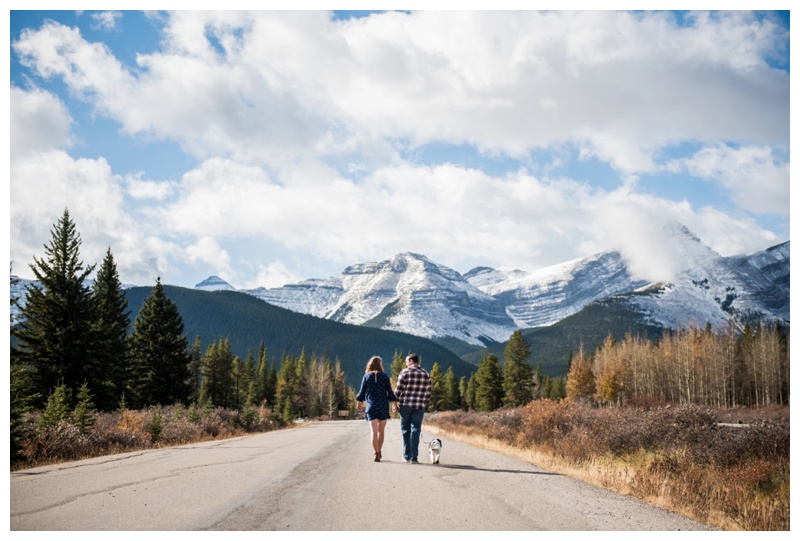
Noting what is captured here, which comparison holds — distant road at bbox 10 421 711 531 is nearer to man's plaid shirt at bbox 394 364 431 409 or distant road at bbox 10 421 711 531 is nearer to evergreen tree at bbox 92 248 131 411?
man's plaid shirt at bbox 394 364 431 409

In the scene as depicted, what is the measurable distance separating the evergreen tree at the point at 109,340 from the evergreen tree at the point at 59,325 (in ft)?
1.65

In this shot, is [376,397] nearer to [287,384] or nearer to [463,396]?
[287,384]

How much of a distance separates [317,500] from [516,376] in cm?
7092

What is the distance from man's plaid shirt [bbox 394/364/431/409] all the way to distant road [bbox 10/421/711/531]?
1.37 meters

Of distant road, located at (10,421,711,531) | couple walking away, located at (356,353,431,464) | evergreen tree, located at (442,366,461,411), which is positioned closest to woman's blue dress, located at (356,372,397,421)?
couple walking away, located at (356,353,431,464)

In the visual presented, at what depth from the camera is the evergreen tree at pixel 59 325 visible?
30.2 m

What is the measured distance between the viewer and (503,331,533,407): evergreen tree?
75.1 m

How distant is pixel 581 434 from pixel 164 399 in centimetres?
3604

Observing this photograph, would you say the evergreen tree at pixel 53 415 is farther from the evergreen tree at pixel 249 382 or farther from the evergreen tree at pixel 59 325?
the evergreen tree at pixel 249 382

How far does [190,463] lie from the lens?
11836 mm

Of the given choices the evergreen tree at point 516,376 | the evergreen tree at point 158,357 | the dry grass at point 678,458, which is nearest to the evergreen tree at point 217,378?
the evergreen tree at point 158,357

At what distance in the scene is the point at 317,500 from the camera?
7.21 m

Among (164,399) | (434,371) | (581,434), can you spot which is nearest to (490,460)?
(581,434)
